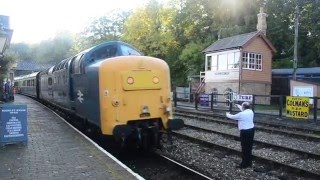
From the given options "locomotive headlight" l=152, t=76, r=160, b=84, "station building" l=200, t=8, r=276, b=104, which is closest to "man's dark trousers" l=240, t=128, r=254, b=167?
"locomotive headlight" l=152, t=76, r=160, b=84

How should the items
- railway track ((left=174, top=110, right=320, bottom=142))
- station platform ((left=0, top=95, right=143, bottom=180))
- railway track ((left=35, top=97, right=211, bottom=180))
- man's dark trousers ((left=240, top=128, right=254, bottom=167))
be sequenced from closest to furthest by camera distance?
station platform ((left=0, top=95, right=143, bottom=180)) < railway track ((left=35, top=97, right=211, bottom=180)) < man's dark trousers ((left=240, top=128, right=254, bottom=167)) < railway track ((left=174, top=110, right=320, bottom=142))

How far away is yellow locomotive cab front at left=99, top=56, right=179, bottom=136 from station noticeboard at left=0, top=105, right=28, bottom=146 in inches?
105

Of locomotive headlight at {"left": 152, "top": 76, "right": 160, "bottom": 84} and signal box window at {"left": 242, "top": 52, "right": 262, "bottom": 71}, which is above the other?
signal box window at {"left": 242, "top": 52, "right": 262, "bottom": 71}

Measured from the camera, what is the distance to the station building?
33312 millimetres

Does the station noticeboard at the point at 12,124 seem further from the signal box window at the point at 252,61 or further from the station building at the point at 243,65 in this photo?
the signal box window at the point at 252,61

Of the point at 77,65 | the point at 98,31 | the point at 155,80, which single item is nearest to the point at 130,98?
the point at 155,80

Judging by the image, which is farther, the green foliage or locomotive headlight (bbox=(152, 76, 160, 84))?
the green foliage

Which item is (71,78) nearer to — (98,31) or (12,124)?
(12,124)

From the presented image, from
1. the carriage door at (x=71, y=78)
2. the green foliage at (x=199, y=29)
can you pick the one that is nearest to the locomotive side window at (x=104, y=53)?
the carriage door at (x=71, y=78)

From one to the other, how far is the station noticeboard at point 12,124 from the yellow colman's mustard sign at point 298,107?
12.9 metres

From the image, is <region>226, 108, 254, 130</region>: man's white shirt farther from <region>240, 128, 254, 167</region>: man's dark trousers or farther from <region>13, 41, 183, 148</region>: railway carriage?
<region>13, 41, 183, 148</region>: railway carriage

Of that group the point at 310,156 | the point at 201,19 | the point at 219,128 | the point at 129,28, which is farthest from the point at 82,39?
the point at 310,156

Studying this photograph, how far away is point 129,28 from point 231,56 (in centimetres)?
1590

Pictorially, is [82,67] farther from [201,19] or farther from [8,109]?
[201,19]
